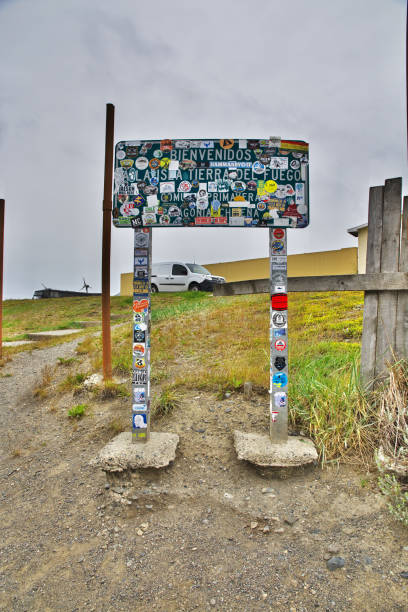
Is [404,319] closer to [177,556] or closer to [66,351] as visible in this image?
[177,556]

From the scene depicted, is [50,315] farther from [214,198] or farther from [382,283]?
[382,283]

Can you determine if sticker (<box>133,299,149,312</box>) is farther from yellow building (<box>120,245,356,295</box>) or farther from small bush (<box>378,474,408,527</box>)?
yellow building (<box>120,245,356,295</box>)

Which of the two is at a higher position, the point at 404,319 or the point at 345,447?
the point at 404,319

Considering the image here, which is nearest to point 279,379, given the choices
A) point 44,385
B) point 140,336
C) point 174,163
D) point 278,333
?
point 278,333

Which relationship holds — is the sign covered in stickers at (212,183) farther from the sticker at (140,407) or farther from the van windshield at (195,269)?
the van windshield at (195,269)

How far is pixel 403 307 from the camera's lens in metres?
3.36

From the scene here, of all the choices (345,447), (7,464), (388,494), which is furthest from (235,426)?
(7,464)

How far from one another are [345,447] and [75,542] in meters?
2.14

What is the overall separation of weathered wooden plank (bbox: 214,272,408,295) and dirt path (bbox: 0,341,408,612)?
1.38 metres

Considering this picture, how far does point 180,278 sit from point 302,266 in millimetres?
8292

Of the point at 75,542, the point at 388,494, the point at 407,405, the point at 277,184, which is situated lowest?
the point at 75,542

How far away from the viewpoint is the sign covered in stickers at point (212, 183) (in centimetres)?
313

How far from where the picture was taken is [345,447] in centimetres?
307

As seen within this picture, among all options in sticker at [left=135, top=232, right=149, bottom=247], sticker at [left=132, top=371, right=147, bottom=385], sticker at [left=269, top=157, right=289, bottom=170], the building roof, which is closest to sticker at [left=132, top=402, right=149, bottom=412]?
sticker at [left=132, top=371, right=147, bottom=385]
